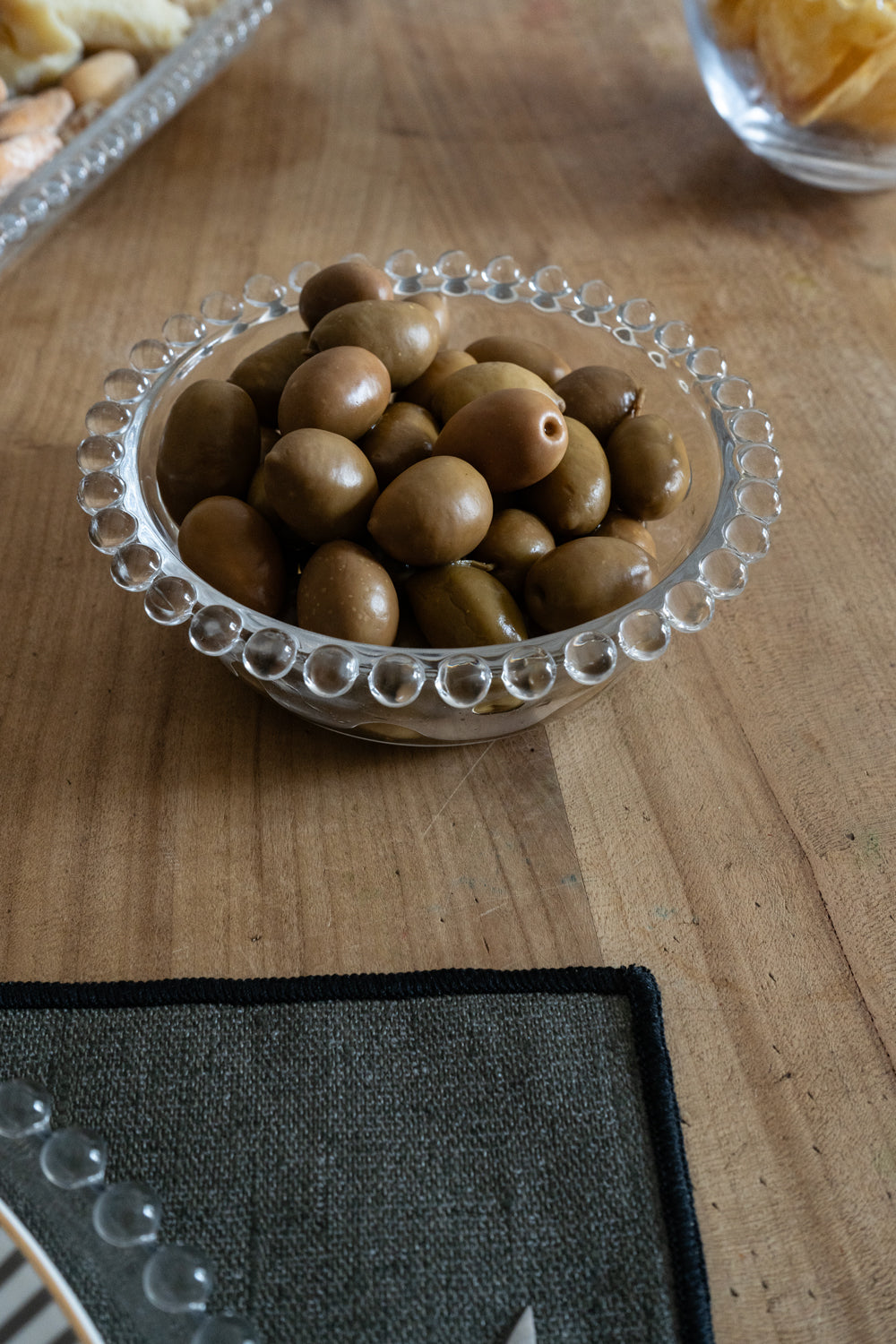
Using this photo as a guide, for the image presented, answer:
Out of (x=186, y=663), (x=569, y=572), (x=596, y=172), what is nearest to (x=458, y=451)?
(x=569, y=572)

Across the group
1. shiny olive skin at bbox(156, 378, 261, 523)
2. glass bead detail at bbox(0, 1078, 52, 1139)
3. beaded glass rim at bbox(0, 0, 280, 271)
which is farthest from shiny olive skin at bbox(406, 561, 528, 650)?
beaded glass rim at bbox(0, 0, 280, 271)

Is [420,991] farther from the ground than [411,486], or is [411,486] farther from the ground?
[411,486]

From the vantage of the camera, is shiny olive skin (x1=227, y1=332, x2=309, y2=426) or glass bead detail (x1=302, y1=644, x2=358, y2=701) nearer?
glass bead detail (x1=302, y1=644, x2=358, y2=701)

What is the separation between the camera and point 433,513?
18.0 inches

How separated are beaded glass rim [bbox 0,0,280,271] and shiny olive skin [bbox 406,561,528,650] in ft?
1.55

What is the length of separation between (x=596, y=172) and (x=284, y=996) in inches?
31.0

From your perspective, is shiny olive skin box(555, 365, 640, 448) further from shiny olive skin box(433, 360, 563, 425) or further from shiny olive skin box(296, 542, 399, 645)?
shiny olive skin box(296, 542, 399, 645)

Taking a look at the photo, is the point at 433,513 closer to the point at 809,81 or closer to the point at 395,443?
the point at 395,443

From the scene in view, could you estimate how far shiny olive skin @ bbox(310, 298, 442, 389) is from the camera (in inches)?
20.7

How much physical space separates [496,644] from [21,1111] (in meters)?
0.24

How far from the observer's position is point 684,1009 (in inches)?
17.1

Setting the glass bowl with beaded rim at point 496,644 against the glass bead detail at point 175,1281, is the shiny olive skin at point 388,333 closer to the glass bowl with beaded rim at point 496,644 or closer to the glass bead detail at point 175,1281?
the glass bowl with beaded rim at point 496,644

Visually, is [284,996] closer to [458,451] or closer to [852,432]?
[458,451]

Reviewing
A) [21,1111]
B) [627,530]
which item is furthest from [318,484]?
[21,1111]
